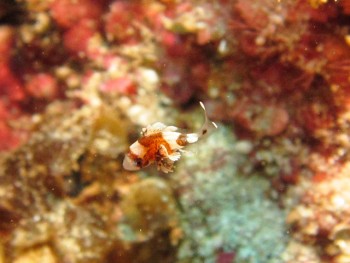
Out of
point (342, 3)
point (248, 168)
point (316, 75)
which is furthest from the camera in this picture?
point (248, 168)

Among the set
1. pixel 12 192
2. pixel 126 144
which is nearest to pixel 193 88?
pixel 126 144

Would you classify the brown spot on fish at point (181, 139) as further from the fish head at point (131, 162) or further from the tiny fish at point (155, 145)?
the fish head at point (131, 162)

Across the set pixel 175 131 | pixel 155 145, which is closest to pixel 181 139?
pixel 155 145

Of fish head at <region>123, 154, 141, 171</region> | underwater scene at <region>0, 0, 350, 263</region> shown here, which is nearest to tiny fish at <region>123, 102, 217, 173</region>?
fish head at <region>123, 154, 141, 171</region>

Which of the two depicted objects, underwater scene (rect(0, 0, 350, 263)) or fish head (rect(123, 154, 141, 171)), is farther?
underwater scene (rect(0, 0, 350, 263))

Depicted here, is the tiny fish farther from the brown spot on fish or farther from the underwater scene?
the underwater scene

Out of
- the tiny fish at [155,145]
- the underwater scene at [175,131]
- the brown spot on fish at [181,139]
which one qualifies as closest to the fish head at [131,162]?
the tiny fish at [155,145]

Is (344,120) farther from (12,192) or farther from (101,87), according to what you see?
(12,192)

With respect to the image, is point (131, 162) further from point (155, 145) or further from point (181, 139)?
point (181, 139)
